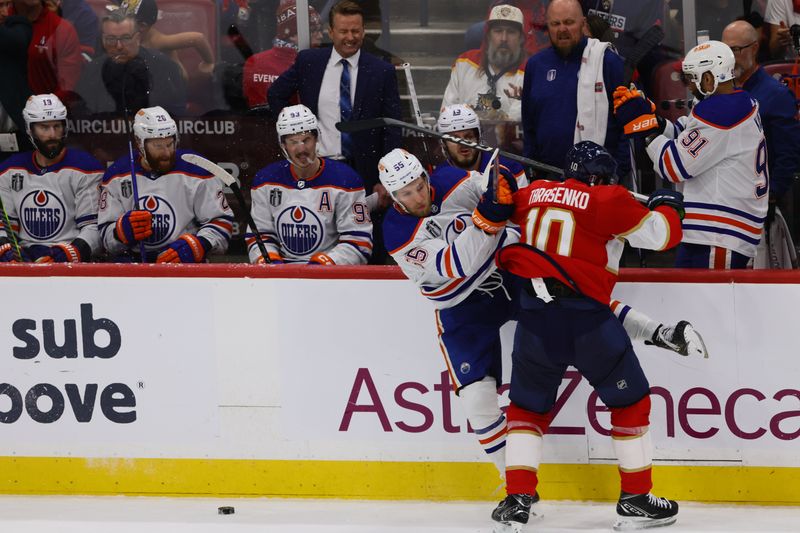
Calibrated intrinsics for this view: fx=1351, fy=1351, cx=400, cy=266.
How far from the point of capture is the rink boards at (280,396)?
14.5ft

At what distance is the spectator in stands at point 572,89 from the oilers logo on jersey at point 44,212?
200cm

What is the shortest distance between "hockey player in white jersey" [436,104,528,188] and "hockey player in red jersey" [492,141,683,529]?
68cm

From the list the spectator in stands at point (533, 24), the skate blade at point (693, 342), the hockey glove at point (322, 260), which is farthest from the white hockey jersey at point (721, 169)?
the hockey glove at point (322, 260)

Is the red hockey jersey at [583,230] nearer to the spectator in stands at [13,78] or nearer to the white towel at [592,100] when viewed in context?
the white towel at [592,100]

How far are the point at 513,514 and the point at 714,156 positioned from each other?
60.1 inches

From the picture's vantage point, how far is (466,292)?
4.32 meters

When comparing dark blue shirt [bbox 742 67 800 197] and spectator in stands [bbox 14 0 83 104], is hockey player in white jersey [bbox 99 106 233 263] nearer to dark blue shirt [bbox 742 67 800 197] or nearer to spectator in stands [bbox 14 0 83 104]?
spectator in stands [bbox 14 0 83 104]

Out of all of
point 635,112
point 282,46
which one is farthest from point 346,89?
point 635,112

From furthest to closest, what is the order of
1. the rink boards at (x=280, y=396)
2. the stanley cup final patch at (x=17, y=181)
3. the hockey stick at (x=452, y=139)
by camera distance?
the stanley cup final patch at (x=17, y=181), the hockey stick at (x=452, y=139), the rink boards at (x=280, y=396)

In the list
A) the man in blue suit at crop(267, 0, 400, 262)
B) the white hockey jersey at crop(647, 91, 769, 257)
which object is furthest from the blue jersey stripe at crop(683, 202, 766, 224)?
the man in blue suit at crop(267, 0, 400, 262)

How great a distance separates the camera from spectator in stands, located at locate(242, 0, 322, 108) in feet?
19.1

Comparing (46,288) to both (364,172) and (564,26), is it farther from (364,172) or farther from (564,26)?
(564,26)

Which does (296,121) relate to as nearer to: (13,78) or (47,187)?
(47,187)

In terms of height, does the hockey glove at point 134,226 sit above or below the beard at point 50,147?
below
